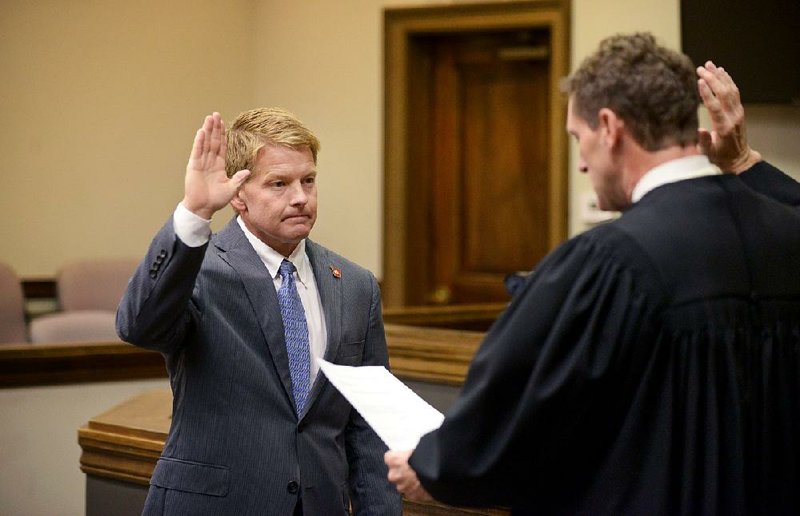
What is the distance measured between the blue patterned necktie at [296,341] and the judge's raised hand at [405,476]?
0.37 m

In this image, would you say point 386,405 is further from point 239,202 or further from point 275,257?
point 239,202

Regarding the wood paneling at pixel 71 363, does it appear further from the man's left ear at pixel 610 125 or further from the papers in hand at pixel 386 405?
the man's left ear at pixel 610 125

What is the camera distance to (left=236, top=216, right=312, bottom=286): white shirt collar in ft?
7.22

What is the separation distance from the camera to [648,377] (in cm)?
159

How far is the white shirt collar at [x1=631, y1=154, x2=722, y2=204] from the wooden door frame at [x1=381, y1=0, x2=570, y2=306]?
4.35m

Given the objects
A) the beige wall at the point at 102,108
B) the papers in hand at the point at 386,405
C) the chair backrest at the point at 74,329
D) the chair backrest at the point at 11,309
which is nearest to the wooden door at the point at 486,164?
the beige wall at the point at 102,108

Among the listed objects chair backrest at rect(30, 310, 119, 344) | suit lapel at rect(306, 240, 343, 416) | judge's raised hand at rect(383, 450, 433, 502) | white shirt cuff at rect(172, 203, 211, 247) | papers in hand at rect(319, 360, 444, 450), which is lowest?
chair backrest at rect(30, 310, 119, 344)

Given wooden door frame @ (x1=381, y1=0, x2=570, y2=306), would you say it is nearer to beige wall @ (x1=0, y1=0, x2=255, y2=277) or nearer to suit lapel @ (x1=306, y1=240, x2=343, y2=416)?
beige wall @ (x1=0, y1=0, x2=255, y2=277)

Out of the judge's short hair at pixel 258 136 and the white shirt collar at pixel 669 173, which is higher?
the judge's short hair at pixel 258 136

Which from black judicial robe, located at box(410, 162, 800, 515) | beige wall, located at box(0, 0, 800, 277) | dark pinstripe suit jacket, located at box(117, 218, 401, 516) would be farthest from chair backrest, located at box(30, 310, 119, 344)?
black judicial robe, located at box(410, 162, 800, 515)

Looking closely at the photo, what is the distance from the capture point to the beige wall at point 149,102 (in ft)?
21.4

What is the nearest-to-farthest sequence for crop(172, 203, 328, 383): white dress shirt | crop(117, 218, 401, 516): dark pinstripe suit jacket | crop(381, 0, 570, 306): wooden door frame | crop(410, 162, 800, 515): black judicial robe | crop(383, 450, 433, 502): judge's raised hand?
1. crop(410, 162, 800, 515): black judicial robe
2. crop(383, 450, 433, 502): judge's raised hand
3. crop(117, 218, 401, 516): dark pinstripe suit jacket
4. crop(172, 203, 328, 383): white dress shirt
5. crop(381, 0, 570, 306): wooden door frame

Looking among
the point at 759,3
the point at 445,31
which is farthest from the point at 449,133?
the point at 759,3

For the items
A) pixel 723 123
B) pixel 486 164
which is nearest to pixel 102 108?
pixel 486 164
